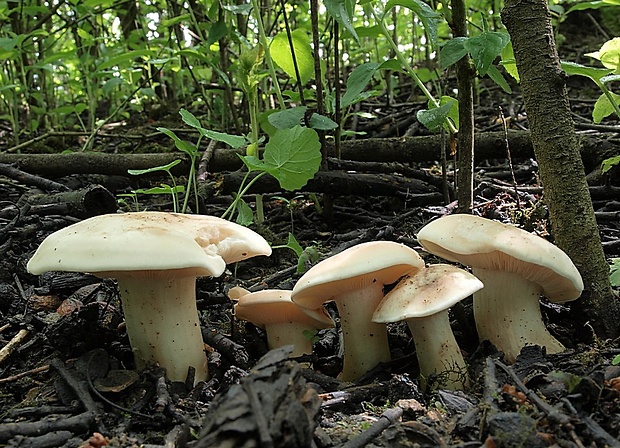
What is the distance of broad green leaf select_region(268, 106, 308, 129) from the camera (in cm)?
297

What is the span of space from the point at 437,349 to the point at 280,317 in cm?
68

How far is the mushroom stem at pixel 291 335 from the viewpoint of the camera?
2.46m

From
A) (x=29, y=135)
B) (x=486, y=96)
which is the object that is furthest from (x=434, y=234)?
(x=29, y=135)

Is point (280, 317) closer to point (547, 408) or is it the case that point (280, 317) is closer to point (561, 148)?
point (547, 408)

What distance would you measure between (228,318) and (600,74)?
6.52 ft

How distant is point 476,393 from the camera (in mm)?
2059

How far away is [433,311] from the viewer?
1947mm

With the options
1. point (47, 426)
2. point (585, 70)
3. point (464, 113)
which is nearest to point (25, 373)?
point (47, 426)

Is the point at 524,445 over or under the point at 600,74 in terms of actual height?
under

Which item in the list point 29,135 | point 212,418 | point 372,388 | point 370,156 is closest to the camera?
point 212,418

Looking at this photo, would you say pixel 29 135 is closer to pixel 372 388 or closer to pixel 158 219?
pixel 158 219

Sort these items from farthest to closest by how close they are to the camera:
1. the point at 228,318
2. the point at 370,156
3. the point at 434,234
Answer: the point at 370,156
the point at 228,318
the point at 434,234

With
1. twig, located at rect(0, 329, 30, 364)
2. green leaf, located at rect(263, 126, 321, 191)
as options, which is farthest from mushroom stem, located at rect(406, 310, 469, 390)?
twig, located at rect(0, 329, 30, 364)

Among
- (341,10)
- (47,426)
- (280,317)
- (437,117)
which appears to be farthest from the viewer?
(341,10)
